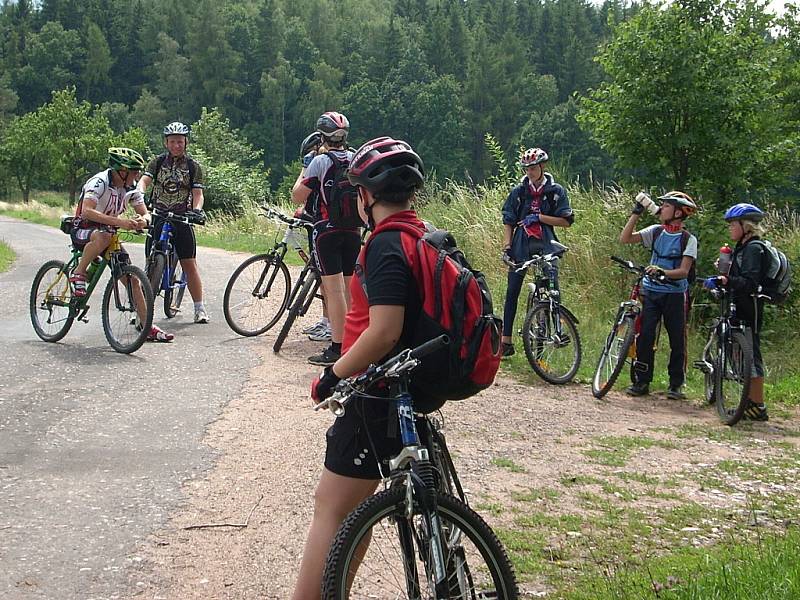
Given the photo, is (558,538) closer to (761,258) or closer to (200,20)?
(761,258)

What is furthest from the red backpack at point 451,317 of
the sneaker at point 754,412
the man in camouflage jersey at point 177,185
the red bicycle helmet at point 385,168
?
the man in camouflage jersey at point 177,185

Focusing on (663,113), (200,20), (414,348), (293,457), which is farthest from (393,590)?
(200,20)

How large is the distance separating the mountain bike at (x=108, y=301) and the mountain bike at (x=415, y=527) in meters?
6.09

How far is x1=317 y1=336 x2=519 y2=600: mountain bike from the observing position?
3.01m

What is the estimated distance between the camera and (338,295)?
8.25 meters

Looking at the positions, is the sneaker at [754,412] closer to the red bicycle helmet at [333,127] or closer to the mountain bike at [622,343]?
the mountain bike at [622,343]

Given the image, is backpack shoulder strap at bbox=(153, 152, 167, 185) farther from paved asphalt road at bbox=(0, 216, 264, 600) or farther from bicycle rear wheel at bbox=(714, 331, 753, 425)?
bicycle rear wheel at bbox=(714, 331, 753, 425)

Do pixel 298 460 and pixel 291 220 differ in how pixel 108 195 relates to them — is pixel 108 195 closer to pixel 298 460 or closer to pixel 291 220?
pixel 291 220

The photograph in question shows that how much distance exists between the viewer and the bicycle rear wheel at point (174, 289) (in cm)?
1077

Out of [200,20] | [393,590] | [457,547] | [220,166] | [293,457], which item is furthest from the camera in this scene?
[200,20]

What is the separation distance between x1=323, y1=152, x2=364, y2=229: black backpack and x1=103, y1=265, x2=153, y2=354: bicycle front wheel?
1.98 m

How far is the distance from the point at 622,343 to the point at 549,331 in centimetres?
74

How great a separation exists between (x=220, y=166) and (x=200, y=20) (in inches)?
3713

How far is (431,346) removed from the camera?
3.04 metres
